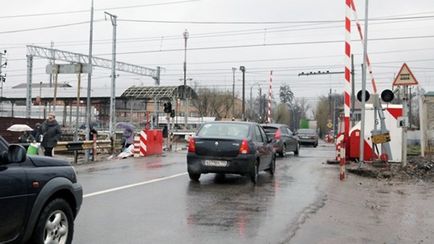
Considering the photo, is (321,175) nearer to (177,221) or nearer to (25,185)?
(177,221)

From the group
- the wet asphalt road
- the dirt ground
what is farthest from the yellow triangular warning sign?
the wet asphalt road

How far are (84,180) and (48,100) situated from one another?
2364 inches

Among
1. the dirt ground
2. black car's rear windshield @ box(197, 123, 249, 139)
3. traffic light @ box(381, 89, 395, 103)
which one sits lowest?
the dirt ground

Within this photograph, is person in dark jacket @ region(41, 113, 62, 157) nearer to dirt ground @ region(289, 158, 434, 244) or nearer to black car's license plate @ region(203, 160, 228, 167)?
black car's license plate @ region(203, 160, 228, 167)

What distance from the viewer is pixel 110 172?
15484mm

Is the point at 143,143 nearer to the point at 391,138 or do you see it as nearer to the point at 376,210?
the point at 391,138

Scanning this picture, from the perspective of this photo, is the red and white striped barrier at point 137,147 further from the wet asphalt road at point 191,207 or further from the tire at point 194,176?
the tire at point 194,176

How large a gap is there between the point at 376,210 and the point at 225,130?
15.3 feet

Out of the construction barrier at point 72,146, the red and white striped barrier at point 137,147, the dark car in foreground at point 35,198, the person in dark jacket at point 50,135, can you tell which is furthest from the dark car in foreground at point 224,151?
the red and white striped barrier at point 137,147

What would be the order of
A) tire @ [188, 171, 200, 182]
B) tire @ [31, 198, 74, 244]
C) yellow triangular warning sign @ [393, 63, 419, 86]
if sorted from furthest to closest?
yellow triangular warning sign @ [393, 63, 419, 86] < tire @ [188, 171, 200, 182] < tire @ [31, 198, 74, 244]

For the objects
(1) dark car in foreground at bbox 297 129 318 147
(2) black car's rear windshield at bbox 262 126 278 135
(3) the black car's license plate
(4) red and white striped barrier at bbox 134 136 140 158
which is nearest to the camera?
(3) the black car's license plate

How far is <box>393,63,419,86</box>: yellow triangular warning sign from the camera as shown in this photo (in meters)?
15.4

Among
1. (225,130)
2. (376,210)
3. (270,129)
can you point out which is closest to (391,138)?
(270,129)

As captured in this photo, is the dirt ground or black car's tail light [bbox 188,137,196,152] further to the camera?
black car's tail light [bbox 188,137,196,152]
